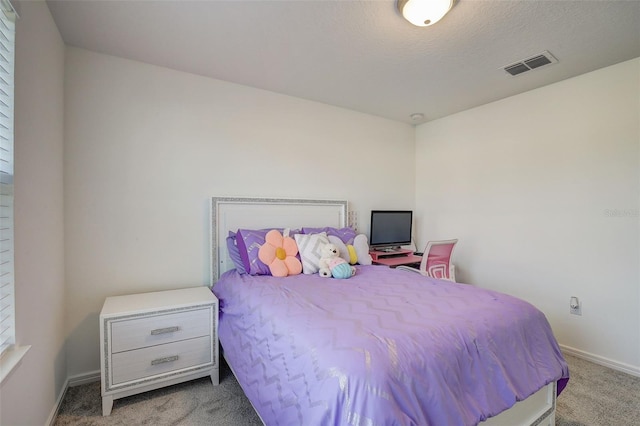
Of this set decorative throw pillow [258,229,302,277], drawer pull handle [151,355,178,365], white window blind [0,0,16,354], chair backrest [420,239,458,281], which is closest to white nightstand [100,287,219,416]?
drawer pull handle [151,355,178,365]

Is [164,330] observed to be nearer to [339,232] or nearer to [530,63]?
[339,232]

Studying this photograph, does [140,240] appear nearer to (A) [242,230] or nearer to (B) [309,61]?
(A) [242,230]

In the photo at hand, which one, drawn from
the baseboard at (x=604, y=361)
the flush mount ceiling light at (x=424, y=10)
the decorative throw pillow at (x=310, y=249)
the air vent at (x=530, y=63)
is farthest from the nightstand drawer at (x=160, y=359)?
the air vent at (x=530, y=63)

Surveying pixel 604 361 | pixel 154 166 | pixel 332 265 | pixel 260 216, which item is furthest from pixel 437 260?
pixel 154 166

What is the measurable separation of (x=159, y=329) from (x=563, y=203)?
11.7 ft

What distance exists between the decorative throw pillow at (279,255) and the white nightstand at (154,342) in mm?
494

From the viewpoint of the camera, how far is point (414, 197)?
13.8ft

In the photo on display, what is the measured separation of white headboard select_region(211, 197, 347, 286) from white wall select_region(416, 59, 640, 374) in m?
1.62

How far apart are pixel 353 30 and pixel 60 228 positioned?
94.4 inches

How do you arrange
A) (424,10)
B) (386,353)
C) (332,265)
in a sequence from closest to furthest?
(386,353)
(424,10)
(332,265)

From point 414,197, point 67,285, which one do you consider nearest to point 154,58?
point 67,285

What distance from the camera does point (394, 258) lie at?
138 inches

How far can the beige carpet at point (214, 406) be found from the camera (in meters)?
1.80

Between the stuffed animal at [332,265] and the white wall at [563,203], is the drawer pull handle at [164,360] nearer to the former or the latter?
the stuffed animal at [332,265]
